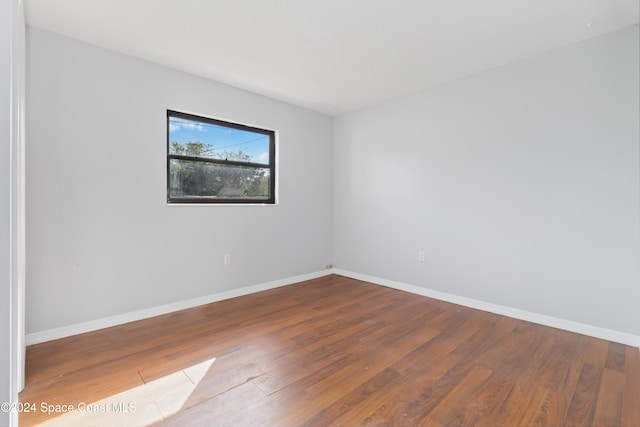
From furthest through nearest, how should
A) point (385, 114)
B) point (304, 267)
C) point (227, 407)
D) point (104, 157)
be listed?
1. point (304, 267)
2. point (385, 114)
3. point (104, 157)
4. point (227, 407)

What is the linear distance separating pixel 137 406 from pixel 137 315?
135 cm

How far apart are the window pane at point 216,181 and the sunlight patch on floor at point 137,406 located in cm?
187

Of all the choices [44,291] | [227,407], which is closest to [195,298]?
[44,291]

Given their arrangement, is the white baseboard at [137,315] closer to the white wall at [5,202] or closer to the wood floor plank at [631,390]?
the white wall at [5,202]

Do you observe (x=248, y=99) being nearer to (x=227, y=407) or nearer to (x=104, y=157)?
(x=104, y=157)

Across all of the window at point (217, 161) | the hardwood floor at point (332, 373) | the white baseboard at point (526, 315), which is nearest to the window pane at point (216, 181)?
the window at point (217, 161)

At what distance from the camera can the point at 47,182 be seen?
2.29 meters

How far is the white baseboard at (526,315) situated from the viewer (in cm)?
234

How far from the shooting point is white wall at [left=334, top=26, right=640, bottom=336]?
2.36m

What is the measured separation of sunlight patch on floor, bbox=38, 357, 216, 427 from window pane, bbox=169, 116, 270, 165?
7.12 feet

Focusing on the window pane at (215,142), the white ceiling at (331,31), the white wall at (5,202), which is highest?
the white ceiling at (331,31)

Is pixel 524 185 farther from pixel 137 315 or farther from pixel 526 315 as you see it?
pixel 137 315

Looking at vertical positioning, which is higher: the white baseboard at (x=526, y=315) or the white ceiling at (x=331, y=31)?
the white ceiling at (x=331, y=31)

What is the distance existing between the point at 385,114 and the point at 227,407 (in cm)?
360
